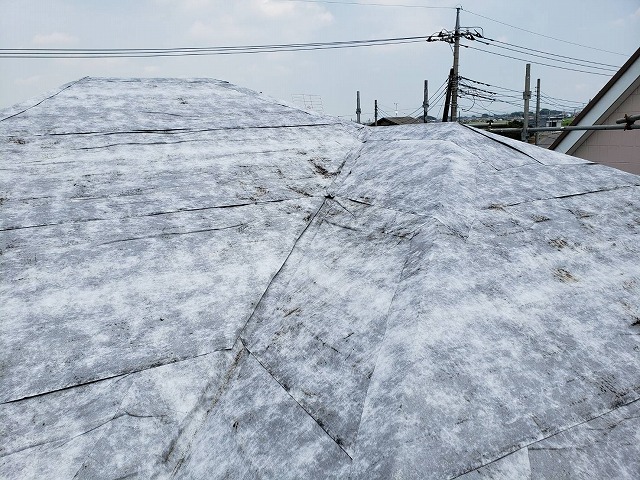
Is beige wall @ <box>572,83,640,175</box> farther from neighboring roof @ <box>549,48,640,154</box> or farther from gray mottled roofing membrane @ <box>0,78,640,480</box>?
gray mottled roofing membrane @ <box>0,78,640,480</box>

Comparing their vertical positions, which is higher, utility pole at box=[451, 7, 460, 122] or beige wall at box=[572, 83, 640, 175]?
utility pole at box=[451, 7, 460, 122]

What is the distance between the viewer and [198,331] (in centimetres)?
229

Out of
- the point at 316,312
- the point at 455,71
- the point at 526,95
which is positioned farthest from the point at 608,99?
the point at 455,71

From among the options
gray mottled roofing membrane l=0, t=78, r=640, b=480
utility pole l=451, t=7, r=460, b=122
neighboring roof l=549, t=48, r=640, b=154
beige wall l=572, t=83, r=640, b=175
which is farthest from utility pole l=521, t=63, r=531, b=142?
gray mottled roofing membrane l=0, t=78, r=640, b=480

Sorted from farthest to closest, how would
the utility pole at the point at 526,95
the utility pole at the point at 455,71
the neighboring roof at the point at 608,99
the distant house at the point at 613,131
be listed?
the utility pole at the point at 455,71
the utility pole at the point at 526,95
the distant house at the point at 613,131
the neighboring roof at the point at 608,99

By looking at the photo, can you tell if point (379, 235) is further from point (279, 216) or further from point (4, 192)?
point (4, 192)

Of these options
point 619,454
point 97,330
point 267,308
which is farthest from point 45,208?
point 619,454

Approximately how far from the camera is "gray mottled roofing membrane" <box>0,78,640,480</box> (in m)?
1.61

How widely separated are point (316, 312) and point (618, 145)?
32.8ft

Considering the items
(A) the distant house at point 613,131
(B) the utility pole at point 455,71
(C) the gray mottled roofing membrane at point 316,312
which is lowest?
(C) the gray mottled roofing membrane at point 316,312

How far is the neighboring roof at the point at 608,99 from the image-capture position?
871cm

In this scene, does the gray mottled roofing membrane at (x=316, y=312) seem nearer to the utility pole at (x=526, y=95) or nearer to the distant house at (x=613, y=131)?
the distant house at (x=613, y=131)

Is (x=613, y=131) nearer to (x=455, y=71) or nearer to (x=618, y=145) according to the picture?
(x=618, y=145)

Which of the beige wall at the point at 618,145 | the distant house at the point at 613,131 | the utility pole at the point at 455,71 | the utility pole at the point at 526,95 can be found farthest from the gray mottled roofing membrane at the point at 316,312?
the utility pole at the point at 455,71
